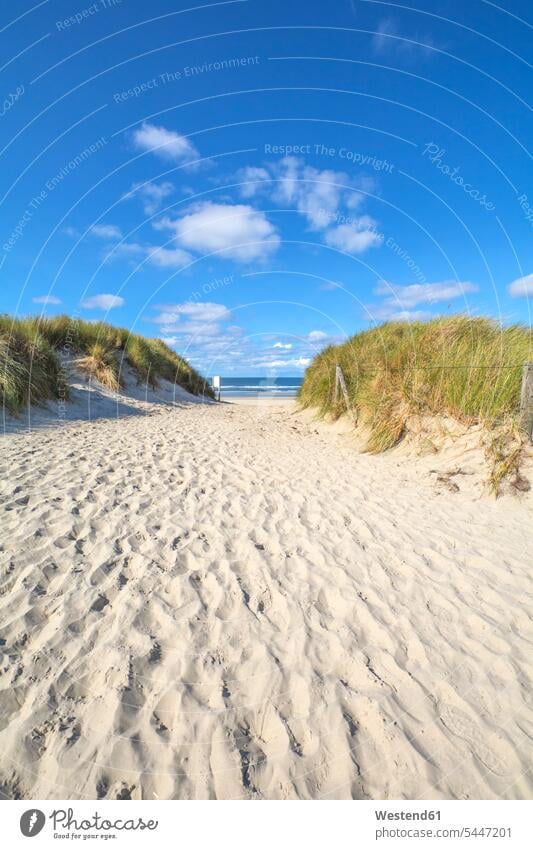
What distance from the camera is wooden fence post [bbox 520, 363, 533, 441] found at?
522 centimetres

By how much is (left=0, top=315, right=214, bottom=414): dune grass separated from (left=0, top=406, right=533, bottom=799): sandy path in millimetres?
5229

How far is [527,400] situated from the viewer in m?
5.24

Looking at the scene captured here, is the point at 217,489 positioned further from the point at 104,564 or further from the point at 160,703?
the point at 160,703

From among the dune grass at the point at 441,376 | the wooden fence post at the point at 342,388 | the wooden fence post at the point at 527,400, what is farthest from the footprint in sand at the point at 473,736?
the wooden fence post at the point at 342,388

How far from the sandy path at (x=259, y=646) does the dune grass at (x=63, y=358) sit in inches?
206

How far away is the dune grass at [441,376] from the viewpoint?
6.01 m

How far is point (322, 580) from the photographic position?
130 inches

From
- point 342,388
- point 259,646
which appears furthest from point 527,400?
point 342,388
